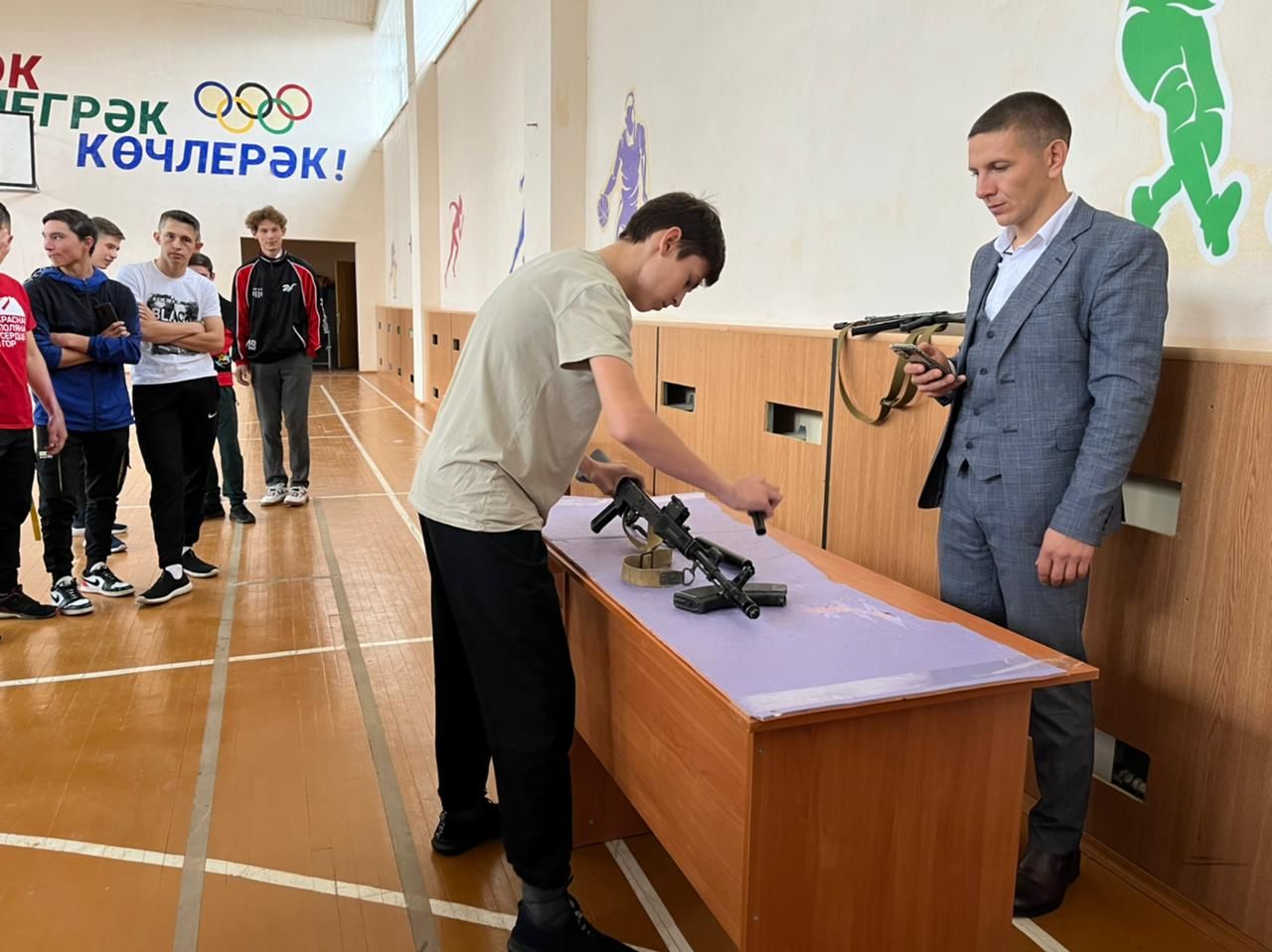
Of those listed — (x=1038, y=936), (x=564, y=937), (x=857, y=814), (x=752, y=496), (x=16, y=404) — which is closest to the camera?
(x=857, y=814)

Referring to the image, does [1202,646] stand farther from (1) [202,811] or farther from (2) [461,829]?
(1) [202,811]

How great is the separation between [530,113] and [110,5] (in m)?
9.95

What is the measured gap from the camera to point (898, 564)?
8.54 feet

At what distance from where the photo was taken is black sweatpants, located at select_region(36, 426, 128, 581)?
3564mm

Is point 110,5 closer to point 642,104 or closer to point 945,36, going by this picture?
point 642,104

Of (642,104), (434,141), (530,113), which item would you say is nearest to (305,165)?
(434,141)

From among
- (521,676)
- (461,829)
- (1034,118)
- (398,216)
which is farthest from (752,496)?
(398,216)

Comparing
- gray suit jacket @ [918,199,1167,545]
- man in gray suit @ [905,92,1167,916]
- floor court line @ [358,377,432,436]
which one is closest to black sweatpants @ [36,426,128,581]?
man in gray suit @ [905,92,1167,916]

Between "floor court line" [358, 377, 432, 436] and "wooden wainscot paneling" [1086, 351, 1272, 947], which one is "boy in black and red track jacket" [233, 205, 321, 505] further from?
"wooden wainscot paneling" [1086, 351, 1272, 947]

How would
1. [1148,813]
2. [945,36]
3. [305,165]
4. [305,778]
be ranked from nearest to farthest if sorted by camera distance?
[1148,813]
[305,778]
[945,36]
[305,165]

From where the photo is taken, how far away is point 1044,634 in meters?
1.87

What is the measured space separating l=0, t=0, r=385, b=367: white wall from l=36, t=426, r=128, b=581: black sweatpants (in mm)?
10454

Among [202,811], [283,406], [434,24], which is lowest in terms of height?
[202,811]

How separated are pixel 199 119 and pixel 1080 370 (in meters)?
14.1
